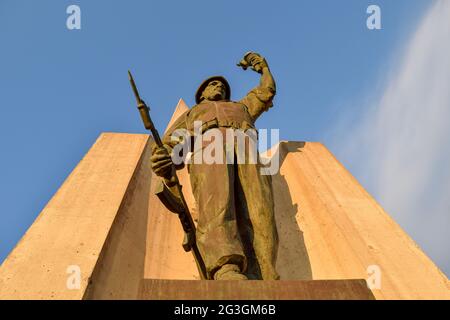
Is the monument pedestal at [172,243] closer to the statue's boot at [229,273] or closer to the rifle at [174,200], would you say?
the statue's boot at [229,273]

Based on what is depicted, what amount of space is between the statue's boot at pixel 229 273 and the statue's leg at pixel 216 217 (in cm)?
3

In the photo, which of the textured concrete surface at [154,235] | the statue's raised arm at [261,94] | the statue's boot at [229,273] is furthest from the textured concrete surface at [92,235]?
the statue's raised arm at [261,94]

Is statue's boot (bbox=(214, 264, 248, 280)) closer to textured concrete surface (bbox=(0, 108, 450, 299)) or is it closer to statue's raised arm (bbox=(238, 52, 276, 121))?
textured concrete surface (bbox=(0, 108, 450, 299))

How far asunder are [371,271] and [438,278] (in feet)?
1.90

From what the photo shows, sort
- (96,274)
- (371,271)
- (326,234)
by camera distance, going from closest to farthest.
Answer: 1. (96,274)
2. (371,271)
3. (326,234)

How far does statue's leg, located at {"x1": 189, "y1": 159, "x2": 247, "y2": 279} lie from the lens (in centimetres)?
347

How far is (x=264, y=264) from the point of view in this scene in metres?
3.78

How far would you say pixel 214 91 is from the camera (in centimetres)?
565

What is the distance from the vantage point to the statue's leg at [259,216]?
3.86 meters

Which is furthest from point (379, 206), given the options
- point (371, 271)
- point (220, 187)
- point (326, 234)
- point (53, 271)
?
point (53, 271)

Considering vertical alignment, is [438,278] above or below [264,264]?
below

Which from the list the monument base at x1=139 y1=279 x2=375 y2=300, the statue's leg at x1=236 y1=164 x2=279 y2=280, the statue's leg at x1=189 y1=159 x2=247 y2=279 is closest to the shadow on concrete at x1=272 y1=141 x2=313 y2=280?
the statue's leg at x1=236 y1=164 x2=279 y2=280
